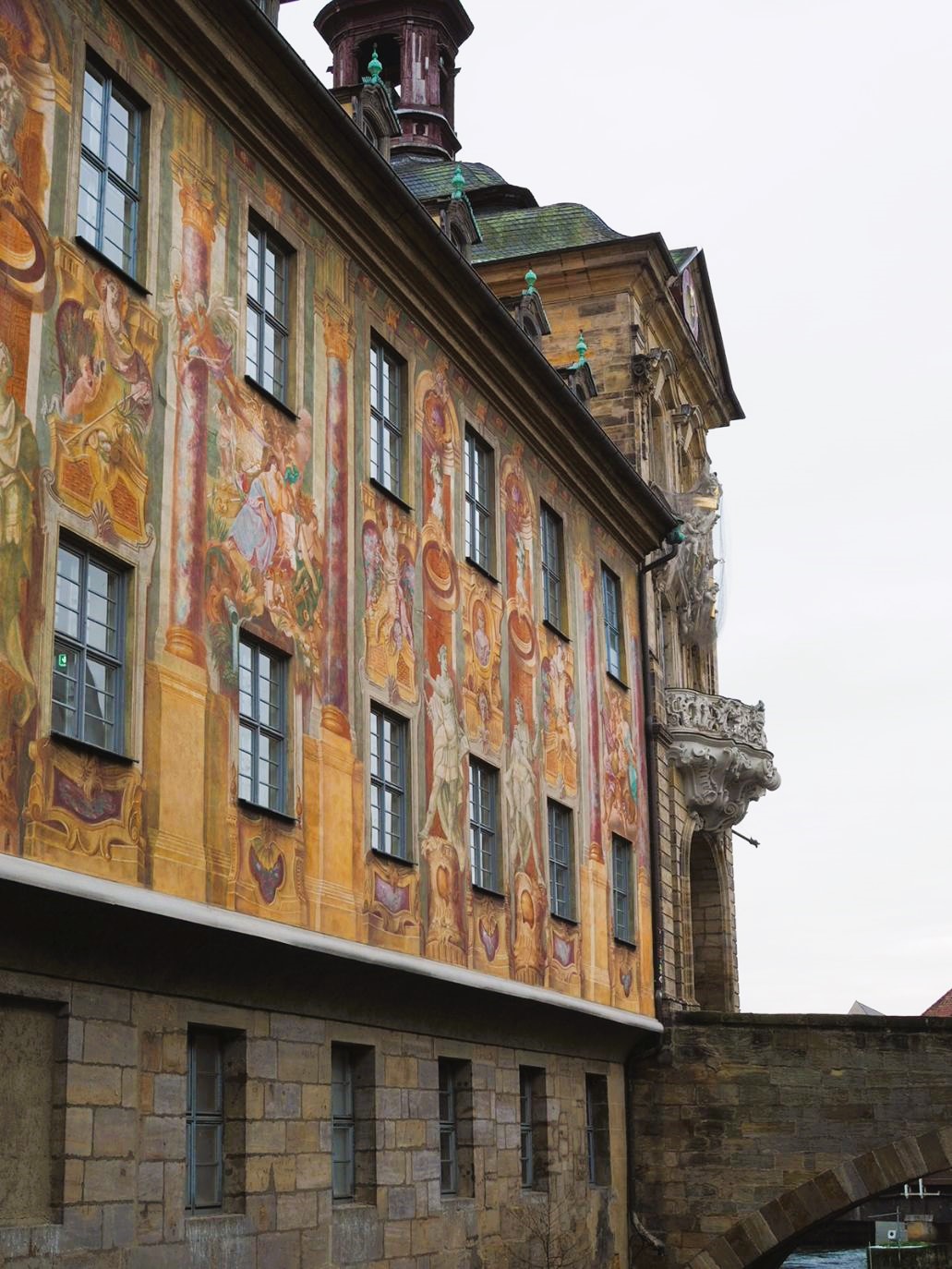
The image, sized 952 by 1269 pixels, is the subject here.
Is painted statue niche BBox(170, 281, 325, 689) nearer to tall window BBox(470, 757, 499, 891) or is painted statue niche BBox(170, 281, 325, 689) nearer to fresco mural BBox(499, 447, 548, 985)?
tall window BBox(470, 757, 499, 891)

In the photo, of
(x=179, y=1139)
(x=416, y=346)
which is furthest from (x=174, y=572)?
(x=416, y=346)

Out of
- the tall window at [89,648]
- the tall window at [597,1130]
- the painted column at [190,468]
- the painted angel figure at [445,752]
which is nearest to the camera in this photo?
the tall window at [89,648]

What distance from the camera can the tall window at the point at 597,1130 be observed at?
70.9 ft

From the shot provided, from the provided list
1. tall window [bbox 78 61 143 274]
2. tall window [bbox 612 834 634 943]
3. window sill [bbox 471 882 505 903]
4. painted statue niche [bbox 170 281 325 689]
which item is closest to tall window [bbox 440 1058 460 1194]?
window sill [bbox 471 882 505 903]

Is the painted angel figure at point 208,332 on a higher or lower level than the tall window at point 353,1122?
higher

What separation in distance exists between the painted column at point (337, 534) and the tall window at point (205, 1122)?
9.60 ft

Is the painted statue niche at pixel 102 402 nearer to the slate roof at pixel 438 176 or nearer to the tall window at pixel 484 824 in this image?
the tall window at pixel 484 824

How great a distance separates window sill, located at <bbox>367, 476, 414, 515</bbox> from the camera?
1680 cm

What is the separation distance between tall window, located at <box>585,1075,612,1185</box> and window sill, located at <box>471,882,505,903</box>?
3808mm

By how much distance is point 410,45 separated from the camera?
3762 centimetres

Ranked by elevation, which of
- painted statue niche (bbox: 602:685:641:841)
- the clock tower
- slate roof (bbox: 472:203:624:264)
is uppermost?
the clock tower

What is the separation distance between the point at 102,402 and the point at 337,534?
3540mm

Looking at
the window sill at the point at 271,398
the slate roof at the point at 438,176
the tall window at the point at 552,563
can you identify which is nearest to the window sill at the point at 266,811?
the window sill at the point at 271,398

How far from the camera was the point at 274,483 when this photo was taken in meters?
14.9
